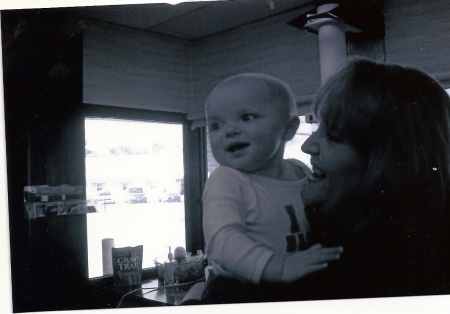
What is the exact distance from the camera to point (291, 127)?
1.40 metres

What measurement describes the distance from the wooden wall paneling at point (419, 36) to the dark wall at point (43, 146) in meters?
1.11

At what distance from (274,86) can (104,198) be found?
2.37ft

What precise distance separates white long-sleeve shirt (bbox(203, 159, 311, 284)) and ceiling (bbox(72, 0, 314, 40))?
539 mm

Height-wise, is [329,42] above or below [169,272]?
above

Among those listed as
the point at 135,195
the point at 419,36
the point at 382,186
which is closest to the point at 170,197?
the point at 135,195

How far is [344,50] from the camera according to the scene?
143 cm

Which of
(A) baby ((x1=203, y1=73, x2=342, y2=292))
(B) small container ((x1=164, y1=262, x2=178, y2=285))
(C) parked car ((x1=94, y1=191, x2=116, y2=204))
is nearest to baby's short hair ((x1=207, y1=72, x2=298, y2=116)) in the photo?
(A) baby ((x1=203, y1=73, x2=342, y2=292))

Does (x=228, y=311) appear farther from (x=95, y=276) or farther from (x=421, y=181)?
(x=421, y=181)

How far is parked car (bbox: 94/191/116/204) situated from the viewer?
147 centimetres

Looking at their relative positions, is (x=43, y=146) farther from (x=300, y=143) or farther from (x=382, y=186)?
(x=382, y=186)

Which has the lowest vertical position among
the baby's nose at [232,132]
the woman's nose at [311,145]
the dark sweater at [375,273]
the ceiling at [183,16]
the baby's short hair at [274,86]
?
the dark sweater at [375,273]

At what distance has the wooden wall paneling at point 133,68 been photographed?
1.48m

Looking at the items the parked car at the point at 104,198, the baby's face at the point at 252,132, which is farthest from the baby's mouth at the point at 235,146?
the parked car at the point at 104,198

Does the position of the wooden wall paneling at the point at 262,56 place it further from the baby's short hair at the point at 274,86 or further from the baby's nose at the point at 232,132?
the baby's nose at the point at 232,132
